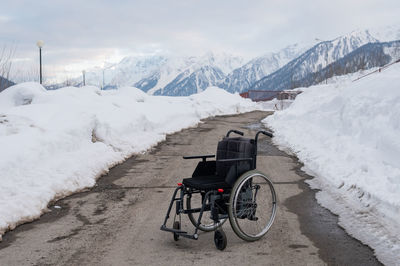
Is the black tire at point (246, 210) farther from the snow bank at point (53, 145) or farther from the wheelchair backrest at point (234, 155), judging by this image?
the snow bank at point (53, 145)

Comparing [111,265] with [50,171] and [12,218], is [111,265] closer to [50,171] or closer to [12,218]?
[12,218]

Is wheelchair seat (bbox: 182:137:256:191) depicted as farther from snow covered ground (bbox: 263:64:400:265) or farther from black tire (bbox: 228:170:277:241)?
snow covered ground (bbox: 263:64:400:265)

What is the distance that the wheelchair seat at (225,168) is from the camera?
17.3ft

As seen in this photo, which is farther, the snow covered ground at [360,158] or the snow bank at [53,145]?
the snow bank at [53,145]

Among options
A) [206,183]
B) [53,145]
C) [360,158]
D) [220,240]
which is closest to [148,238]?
[220,240]

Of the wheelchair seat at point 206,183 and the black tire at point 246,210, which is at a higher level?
the wheelchair seat at point 206,183

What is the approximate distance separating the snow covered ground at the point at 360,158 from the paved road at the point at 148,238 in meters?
0.38

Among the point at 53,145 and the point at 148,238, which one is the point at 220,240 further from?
the point at 53,145

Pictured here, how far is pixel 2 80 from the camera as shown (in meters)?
26.7

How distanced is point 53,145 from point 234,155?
6.09 m

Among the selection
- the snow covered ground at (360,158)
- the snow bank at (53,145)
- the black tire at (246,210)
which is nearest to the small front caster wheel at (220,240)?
the black tire at (246,210)

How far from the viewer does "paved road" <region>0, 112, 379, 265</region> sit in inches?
188

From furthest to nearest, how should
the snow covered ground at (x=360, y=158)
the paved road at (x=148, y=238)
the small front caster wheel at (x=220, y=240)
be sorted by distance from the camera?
the snow covered ground at (x=360, y=158) → the small front caster wheel at (x=220, y=240) → the paved road at (x=148, y=238)

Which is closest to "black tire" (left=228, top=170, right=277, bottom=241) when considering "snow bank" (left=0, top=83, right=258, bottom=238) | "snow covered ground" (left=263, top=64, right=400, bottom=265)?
"snow covered ground" (left=263, top=64, right=400, bottom=265)
